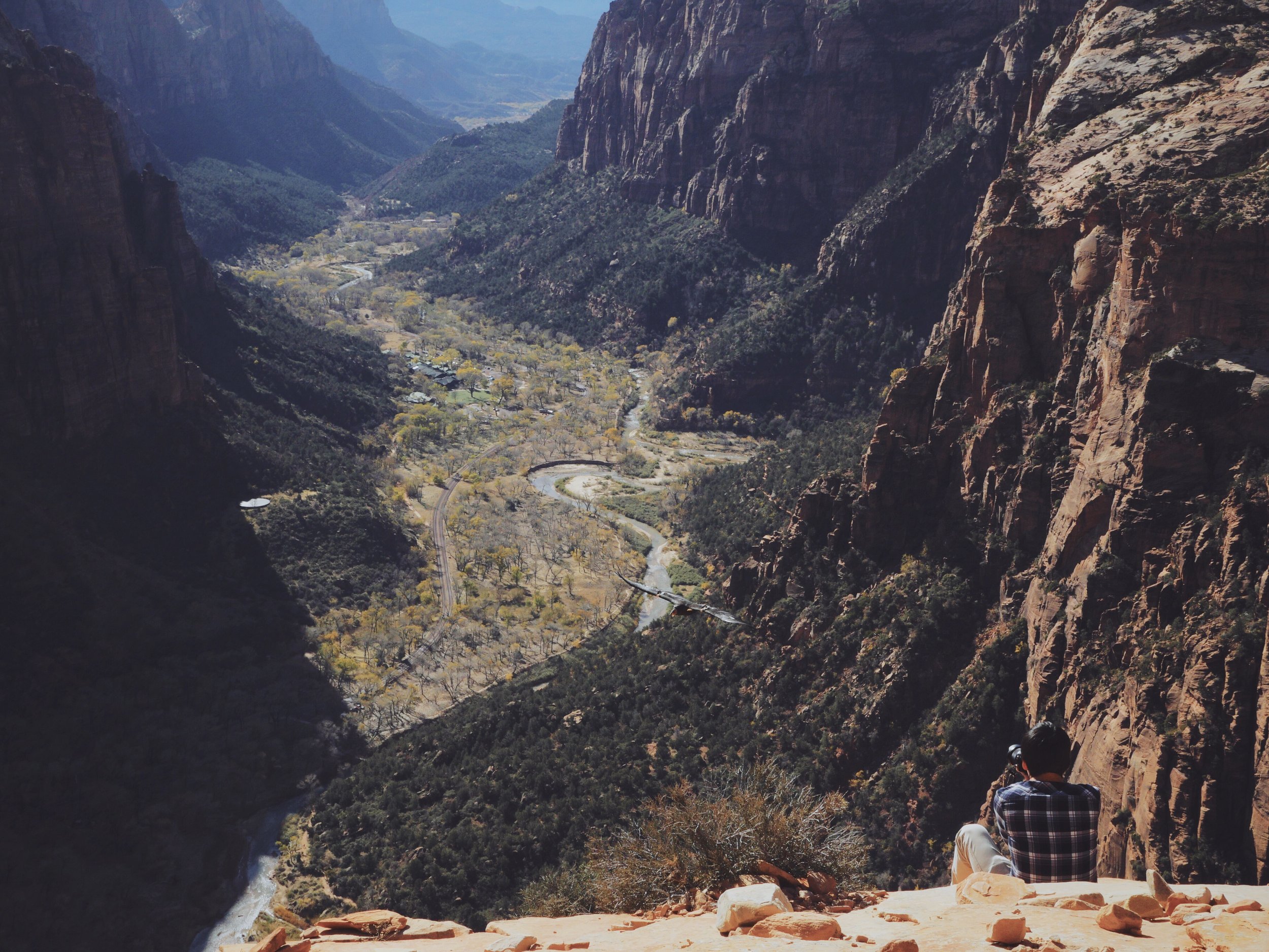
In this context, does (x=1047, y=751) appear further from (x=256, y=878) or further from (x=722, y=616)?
(x=256, y=878)

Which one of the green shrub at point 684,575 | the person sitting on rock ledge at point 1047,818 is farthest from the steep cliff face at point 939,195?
the person sitting on rock ledge at point 1047,818

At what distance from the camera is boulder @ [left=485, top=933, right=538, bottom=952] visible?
59.0 feet

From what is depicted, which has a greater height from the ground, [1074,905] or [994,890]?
[1074,905]

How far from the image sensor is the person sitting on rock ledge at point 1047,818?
616 inches

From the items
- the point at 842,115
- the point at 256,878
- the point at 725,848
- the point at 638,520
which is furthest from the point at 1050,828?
the point at 842,115

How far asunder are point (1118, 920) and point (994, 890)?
7.01ft

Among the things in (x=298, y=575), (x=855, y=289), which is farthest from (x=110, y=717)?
(x=855, y=289)

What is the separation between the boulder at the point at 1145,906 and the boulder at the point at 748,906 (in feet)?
19.0

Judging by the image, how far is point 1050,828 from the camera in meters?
16.0

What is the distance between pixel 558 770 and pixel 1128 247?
4108 cm

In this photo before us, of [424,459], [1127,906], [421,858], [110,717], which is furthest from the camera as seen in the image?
[424,459]

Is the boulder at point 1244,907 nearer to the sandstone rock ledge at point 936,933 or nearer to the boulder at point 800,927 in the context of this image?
the sandstone rock ledge at point 936,933

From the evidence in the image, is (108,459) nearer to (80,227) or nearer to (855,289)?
(80,227)

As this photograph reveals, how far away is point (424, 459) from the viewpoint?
132375 mm
